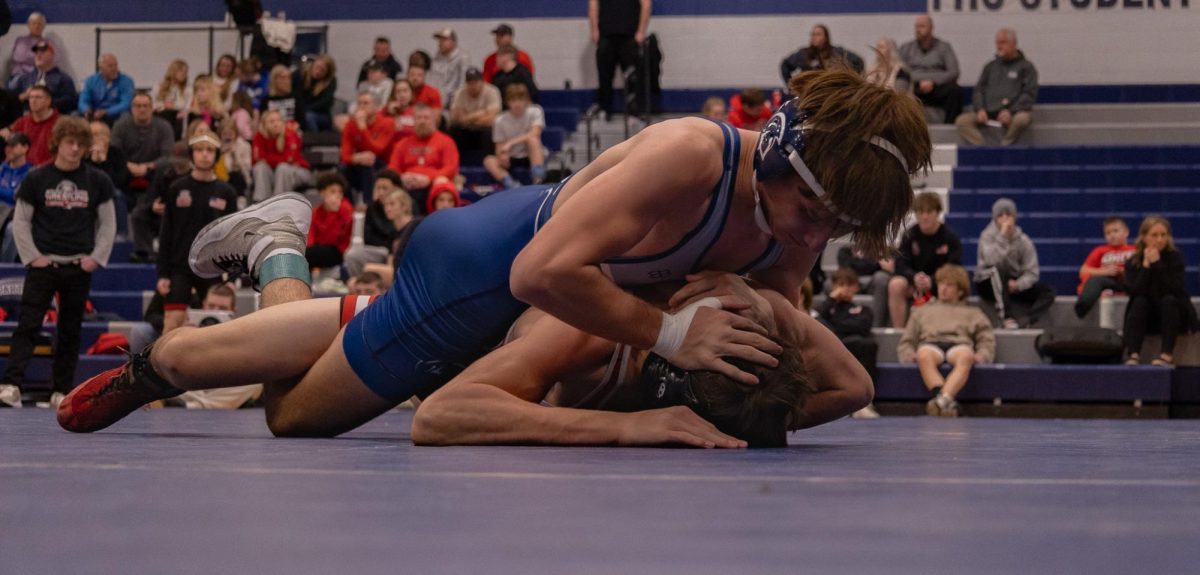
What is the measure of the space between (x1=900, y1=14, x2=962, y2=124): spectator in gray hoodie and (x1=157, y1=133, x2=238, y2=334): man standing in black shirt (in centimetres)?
568

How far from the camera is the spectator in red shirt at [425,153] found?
10.1 m

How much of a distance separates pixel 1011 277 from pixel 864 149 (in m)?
6.36

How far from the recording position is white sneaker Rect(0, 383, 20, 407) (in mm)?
7324

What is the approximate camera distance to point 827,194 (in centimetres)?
252

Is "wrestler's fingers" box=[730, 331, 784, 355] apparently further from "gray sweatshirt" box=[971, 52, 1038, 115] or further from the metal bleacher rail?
the metal bleacher rail

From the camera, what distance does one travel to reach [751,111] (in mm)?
10109

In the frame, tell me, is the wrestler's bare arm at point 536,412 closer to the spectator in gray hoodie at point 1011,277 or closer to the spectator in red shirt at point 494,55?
the spectator in gray hoodie at point 1011,277

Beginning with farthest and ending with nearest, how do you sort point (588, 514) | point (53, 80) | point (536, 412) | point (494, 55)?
point (53, 80)
point (494, 55)
point (536, 412)
point (588, 514)

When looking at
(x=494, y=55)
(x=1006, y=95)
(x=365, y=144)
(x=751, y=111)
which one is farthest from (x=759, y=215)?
(x=494, y=55)

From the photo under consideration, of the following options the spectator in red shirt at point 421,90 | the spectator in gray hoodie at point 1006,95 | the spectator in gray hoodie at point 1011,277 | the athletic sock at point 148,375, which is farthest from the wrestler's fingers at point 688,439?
the spectator in gray hoodie at point 1006,95

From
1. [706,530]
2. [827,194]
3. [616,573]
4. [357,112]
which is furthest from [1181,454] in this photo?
[357,112]

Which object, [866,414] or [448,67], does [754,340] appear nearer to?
[866,414]

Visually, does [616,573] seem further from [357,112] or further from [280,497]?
[357,112]

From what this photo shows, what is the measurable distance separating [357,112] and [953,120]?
15.2 ft
